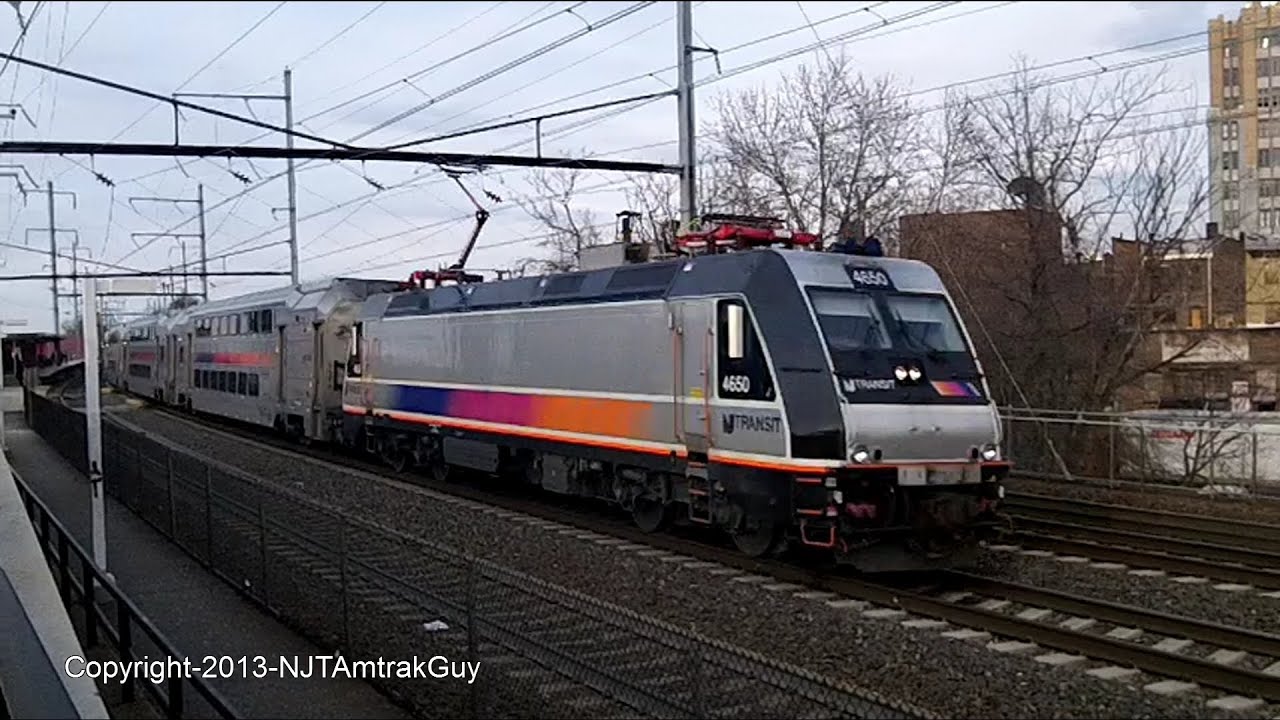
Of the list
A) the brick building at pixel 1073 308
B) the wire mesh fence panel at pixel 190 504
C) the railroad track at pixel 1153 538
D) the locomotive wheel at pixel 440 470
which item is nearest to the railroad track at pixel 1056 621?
the railroad track at pixel 1153 538

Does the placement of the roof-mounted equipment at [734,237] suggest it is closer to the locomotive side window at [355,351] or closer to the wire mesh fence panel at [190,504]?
the wire mesh fence panel at [190,504]

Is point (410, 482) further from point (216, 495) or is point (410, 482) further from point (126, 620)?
point (126, 620)

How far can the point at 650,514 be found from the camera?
48.7 feet

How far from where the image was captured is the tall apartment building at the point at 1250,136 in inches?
986

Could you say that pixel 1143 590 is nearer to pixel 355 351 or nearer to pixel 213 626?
pixel 213 626

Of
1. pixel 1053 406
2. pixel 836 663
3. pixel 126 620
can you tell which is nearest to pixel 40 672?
pixel 126 620

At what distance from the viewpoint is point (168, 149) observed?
18.3 m

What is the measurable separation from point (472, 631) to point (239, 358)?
2826 cm

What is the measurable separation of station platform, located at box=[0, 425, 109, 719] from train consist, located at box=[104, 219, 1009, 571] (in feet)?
21.0

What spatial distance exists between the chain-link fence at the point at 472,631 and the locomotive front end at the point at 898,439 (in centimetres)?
262

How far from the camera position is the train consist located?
11.6 metres

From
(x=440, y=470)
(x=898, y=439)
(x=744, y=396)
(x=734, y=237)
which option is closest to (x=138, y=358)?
(x=440, y=470)

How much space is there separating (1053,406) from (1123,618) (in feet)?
50.2

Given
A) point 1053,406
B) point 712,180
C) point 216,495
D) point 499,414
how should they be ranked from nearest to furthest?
point 216,495 < point 499,414 < point 1053,406 < point 712,180
